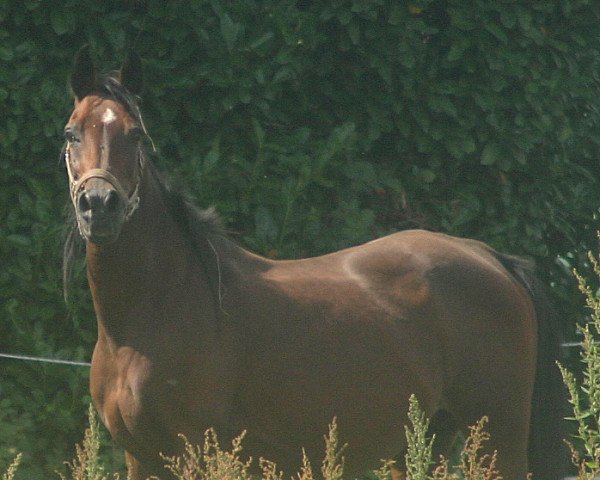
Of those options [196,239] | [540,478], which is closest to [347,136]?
[196,239]

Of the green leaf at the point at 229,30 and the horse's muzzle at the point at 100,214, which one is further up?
the green leaf at the point at 229,30

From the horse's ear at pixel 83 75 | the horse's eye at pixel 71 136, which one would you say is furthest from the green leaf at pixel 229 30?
the horse's eye at pixel 71 136

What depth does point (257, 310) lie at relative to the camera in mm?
5039

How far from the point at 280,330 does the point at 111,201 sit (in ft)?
2.96

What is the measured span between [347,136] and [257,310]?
137 cm

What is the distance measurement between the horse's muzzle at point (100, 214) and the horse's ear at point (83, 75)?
0.60m

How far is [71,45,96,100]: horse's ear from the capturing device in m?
4.99

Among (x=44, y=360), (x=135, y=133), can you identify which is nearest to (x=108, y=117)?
(x=135, y=133)

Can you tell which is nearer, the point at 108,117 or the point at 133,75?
the point at 108,117

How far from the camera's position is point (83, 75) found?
5.02 metres

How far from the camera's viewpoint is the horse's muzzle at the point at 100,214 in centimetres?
450

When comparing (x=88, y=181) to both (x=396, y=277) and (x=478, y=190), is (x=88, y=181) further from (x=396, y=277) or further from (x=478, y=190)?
(x=478, y=190)

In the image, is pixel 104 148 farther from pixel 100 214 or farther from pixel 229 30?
pixel 229 30

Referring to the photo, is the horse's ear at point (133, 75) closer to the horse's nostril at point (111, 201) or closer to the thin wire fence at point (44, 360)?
the horse's nostril at point (111, 201)
